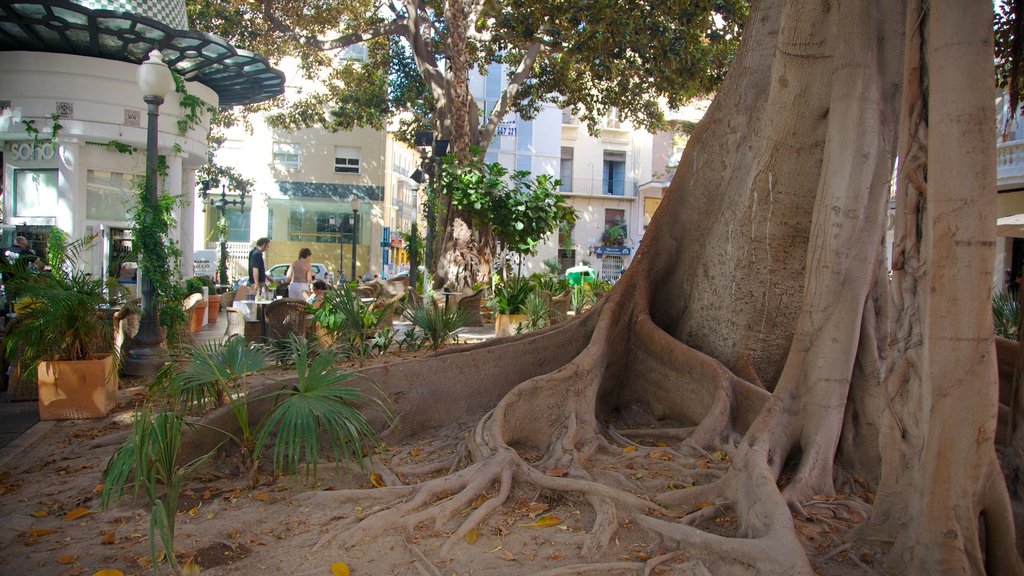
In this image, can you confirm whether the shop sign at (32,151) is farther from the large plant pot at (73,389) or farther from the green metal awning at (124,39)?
the large plant pot at (73,389)

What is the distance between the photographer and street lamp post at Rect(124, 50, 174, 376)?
8695mm

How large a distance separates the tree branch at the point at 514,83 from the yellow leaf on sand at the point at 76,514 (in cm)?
1487

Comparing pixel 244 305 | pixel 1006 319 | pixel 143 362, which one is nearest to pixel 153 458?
pixel 143 362

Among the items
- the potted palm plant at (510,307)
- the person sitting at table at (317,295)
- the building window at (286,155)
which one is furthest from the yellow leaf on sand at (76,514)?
the building window at (286,155)

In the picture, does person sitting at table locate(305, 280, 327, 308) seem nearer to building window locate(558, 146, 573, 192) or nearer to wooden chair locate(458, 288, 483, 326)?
wooden chair locate(458, 288, 483, 326)

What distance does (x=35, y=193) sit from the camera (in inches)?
575

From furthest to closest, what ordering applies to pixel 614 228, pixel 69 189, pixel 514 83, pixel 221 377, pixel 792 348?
pixel 614 228
pixel 514 83
pixel 69 189
pixel 221 377
pixel 792 348

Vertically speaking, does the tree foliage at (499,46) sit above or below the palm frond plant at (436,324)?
above

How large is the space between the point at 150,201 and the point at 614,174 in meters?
34.7

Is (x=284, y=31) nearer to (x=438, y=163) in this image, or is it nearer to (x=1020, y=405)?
(x=438, y=163)

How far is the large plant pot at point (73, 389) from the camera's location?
6.85 metres

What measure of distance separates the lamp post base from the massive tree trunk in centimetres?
435

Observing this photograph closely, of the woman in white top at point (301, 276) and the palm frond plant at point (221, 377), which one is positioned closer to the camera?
the palm frond plant at point (221, 377)

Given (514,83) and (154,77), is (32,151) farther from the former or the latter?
(514,83)
